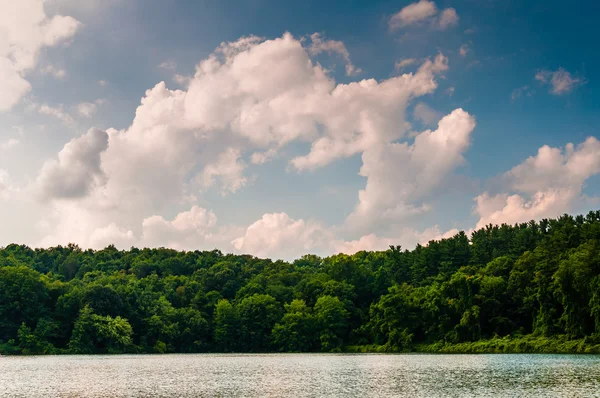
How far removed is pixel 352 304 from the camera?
14238cm

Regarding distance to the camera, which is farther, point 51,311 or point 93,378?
point 51,311

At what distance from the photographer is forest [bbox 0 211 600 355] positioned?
10081 centimetres

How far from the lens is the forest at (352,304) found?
10081cm

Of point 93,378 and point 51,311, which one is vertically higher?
point 51,311

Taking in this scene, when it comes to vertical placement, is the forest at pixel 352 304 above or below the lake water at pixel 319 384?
above

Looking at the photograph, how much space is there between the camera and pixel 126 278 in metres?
155

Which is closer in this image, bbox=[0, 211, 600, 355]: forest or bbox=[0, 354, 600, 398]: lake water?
bbox=[0, 354, 600, 398]: lake water

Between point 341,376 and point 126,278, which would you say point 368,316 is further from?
point 341,376

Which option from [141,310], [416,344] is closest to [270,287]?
[141,310]

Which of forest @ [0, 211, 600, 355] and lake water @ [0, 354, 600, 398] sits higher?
forest @ [0, 211, 600, 355]

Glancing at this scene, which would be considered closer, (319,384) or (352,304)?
(319,384)

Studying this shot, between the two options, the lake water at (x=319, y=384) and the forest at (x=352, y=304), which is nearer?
the lake water at (x=319, y=384)

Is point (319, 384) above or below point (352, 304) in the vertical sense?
below

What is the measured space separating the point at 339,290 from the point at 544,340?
56763 millimetres
